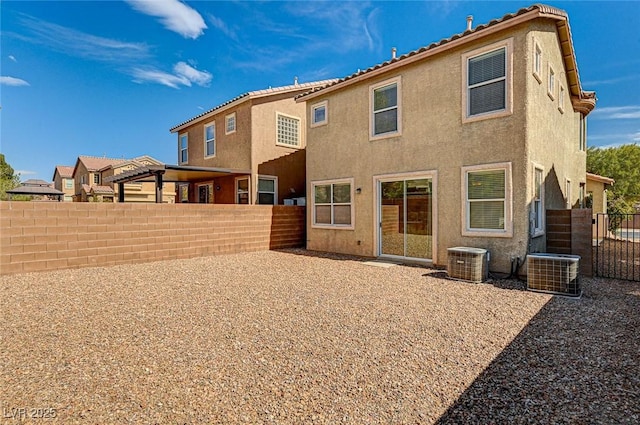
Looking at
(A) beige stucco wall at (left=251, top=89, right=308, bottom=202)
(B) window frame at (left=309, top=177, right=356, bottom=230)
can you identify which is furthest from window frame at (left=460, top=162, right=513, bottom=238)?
(A) beige stucco wall at (left=251, top=89, right=308, bottom=202)

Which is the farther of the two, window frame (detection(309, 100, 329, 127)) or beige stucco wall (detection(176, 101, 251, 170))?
beige stucco wall (detection(176, 101, 251, 170))

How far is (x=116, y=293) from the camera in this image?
7.03 metres

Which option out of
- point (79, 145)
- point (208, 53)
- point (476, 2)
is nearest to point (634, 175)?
point (476, 2)

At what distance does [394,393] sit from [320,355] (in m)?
1.11

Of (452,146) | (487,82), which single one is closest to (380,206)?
(452,146)

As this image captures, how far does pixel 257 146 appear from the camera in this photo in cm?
1639

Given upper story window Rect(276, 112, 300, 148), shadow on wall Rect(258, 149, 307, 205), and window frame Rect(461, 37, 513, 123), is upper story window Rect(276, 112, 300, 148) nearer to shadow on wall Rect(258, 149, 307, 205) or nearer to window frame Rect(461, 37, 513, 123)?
shadow on wall Rect(258, 149, 307, 205)

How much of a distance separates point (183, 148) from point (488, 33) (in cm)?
1949

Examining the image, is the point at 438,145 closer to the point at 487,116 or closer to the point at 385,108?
the point at 487,116

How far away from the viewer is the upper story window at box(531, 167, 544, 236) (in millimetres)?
8672

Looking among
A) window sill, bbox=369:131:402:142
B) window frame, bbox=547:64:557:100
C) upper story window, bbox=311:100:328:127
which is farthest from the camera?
Result: upper story window, bbox=311:100:328:127

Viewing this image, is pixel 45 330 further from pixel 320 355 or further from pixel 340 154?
pixel 340 154

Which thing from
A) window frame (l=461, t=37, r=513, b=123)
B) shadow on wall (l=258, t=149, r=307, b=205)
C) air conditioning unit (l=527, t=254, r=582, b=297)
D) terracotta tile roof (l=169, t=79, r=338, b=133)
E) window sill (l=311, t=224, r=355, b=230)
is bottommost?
air conditioning unit (l=527, t=254, r=582, b=297)

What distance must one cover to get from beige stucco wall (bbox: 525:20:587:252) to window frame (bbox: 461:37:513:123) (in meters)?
0.40
